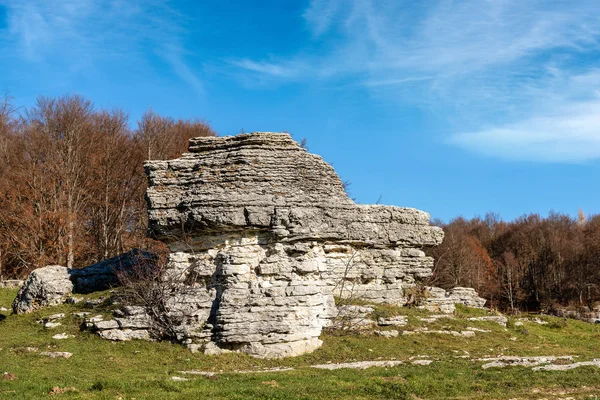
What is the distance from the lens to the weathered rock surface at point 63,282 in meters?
23.2

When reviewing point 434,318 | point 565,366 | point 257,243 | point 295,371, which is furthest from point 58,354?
point 565,366

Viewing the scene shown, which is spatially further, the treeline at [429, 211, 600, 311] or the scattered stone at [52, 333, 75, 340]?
the treeline at [429, 211, 600, 311]

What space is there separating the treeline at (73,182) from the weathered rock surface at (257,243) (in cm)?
1928

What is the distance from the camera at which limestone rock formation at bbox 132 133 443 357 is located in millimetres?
19156

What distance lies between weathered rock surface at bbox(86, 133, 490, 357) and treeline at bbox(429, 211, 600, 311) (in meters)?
30.0

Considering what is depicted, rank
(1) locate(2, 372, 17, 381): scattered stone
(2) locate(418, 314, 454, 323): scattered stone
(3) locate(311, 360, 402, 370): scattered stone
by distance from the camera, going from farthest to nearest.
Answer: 1. (2) locate(418, 314, 454, 323): scattered stone
2. (3) locate(311, 360, 402, 370): scattered stone
3. (1) locate(2, 372, 17, 381): scattered stone

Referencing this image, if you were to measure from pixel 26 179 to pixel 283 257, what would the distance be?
25.2 m

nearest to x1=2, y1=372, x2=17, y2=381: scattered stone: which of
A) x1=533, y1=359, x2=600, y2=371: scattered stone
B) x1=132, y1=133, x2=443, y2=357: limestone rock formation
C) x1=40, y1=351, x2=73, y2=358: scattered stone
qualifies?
x1=40, y1=351, x2=73, y2=358: scattered stone

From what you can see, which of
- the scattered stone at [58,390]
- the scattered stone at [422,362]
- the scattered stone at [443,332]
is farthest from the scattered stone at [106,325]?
the scattered stone at [443,332]

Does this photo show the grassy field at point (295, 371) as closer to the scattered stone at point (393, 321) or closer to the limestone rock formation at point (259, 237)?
the scattered stone at point (393, 321)

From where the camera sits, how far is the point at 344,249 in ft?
78.2

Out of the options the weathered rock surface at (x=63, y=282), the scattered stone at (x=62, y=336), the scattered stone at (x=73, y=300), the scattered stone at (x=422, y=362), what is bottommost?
the scattered stone at (x=422, y=362)

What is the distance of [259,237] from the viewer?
2152 cm

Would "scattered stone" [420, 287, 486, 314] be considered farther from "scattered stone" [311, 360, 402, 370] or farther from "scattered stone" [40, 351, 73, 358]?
"scattered stone" [40, 351, 73, 358]
